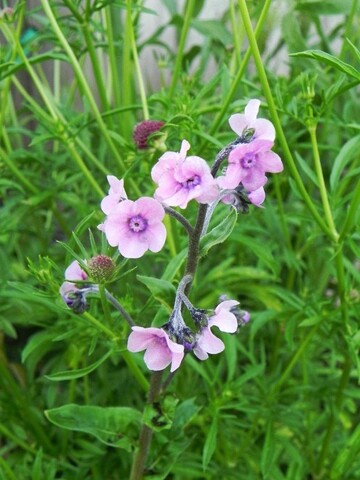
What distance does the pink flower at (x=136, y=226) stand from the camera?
49cm

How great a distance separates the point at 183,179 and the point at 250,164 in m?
0.05

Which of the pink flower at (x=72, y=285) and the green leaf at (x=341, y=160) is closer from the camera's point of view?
the pink flower at (x=72, y=285)

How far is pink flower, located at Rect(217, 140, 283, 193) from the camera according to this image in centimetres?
48

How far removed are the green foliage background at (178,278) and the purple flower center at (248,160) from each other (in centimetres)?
17

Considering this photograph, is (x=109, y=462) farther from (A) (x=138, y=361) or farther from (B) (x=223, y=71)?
(B) (x=223, y=71)

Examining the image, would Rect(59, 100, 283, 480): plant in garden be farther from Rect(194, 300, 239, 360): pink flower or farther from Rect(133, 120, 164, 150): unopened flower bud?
Rect(133, 120, 164, 150): unopened flower bud

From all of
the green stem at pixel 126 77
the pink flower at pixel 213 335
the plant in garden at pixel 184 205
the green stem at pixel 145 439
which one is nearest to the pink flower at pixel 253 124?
the plant in garden at pixel 184 205

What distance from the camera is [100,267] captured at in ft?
1.83

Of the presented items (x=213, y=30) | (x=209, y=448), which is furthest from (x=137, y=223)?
(x=213, y=30)

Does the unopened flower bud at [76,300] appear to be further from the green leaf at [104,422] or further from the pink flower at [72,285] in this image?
the green leaf at [104,422]

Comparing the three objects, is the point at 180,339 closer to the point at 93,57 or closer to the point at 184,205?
the point at 184,205

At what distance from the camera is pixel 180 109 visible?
768 mm

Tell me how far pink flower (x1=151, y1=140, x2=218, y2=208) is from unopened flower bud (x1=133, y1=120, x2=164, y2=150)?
0.23 meters

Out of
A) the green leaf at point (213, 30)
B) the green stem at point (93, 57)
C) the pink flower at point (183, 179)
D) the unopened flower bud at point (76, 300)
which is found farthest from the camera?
the green leaf at point (213, 30)
